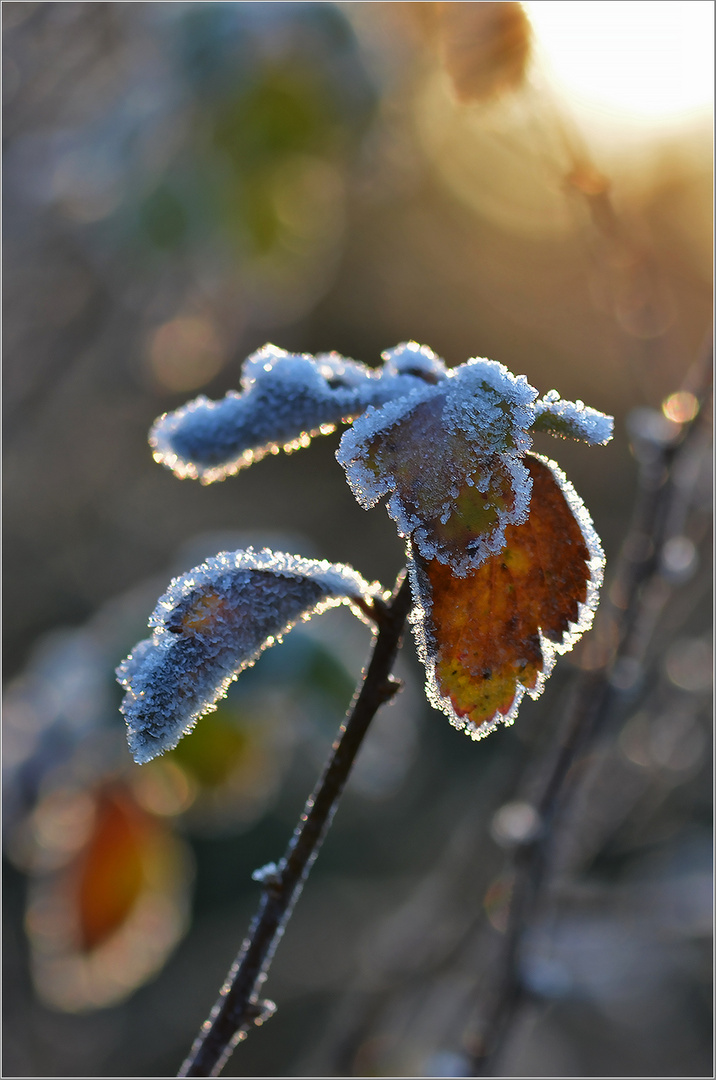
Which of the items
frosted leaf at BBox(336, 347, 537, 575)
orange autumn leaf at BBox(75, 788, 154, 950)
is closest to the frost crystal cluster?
frosted leaf at BBox(336, 347, 537, 575)

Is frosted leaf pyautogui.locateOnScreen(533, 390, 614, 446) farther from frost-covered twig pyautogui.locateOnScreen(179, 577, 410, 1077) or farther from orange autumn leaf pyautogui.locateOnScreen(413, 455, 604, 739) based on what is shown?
frost-covered twig pyautogui.locateOnScreen(179, 577, 410, 1077)

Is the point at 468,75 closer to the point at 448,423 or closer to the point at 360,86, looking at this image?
the point at 360,86

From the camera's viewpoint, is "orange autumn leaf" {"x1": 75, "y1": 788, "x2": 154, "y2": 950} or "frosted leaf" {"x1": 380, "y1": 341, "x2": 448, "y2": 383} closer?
"frosted leaf" {"x1": 380, "y1": 341, "x2": 448, "y2": 383}

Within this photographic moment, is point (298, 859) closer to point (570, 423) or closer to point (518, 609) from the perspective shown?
point (518, 609)

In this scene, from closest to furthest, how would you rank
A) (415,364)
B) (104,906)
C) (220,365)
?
(415,364) → (104,906) → (220,365)

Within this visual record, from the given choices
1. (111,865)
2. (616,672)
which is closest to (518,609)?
(616,672)

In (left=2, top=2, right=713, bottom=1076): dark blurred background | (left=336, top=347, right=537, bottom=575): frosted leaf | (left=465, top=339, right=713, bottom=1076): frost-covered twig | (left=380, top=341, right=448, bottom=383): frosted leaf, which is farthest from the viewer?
(left=2, top=2, right=713, bottom=1076): dark blurred background
